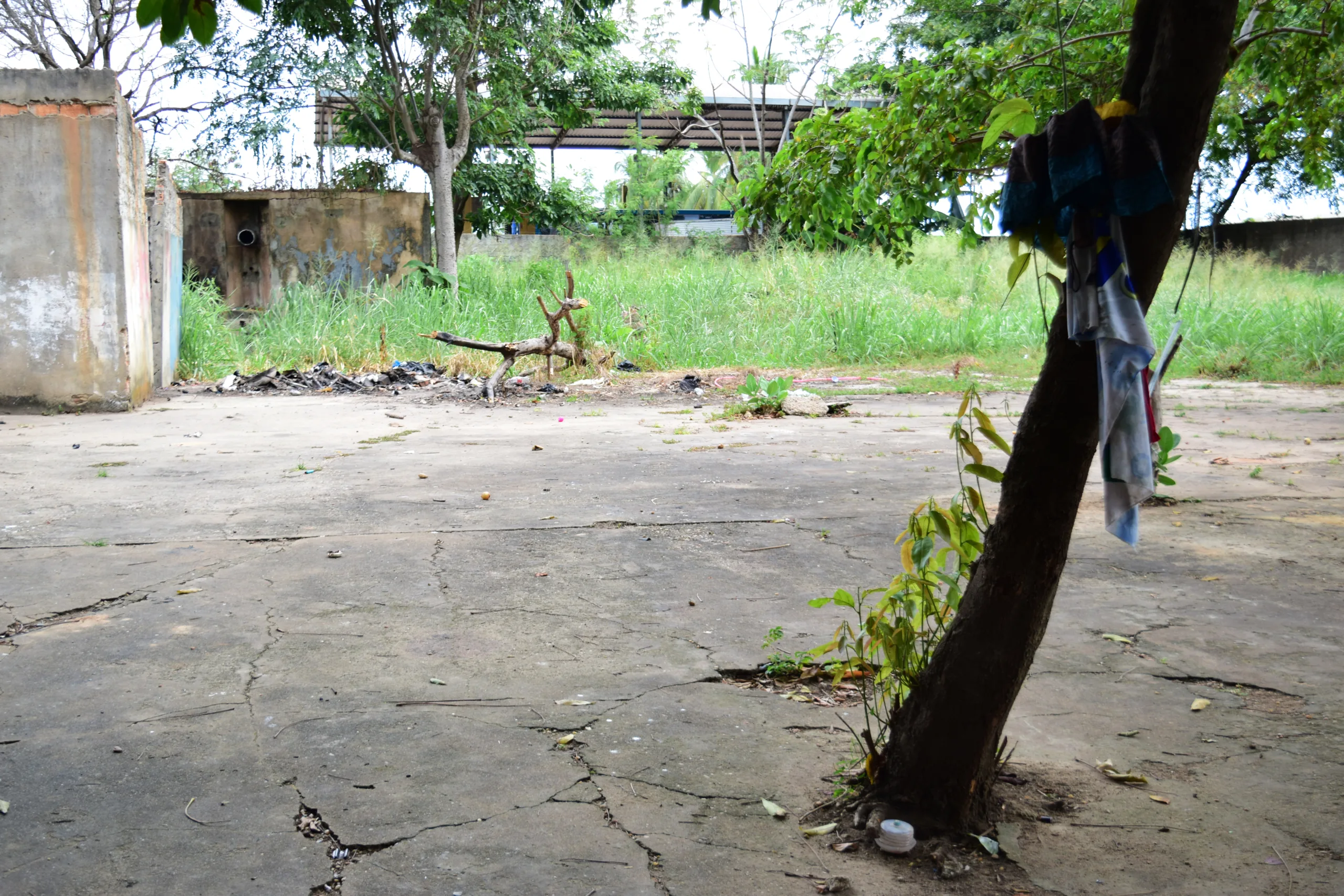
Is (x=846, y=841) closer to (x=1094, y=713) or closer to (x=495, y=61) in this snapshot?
(x=1094, y=713)

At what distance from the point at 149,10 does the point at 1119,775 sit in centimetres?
234

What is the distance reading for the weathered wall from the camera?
1970 cm

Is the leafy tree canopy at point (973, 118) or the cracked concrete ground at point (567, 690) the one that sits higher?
the leafy tree canopy at point (973, 118)

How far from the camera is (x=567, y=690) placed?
8.85 feet

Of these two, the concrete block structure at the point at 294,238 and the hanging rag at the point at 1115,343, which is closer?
the hanging rag at the point at 1115,343

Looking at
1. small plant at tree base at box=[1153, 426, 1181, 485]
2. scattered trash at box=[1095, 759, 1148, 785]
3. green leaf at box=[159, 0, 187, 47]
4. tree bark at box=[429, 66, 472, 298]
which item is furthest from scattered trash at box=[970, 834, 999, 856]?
tree bark at box=[429, 66, 472, 298]

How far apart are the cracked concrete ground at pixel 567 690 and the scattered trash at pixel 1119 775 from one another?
3 centimetres

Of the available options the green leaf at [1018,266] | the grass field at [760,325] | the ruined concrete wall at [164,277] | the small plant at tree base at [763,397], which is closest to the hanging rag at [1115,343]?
the green leaf at [1018,266]

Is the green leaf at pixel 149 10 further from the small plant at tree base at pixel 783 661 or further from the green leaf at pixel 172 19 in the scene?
the small plant at tree base at pixel 783 661

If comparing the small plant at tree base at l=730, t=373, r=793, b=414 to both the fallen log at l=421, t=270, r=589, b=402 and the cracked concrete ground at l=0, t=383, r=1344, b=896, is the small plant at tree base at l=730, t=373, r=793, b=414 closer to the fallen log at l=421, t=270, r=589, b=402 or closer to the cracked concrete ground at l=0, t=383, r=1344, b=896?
the fallen log at l=421, t=270, r=589, b=402

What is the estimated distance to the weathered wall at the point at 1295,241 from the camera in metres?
19.7

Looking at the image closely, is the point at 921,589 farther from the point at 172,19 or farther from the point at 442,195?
the point at 442,195

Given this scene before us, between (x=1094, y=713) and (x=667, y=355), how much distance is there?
10.3 meters

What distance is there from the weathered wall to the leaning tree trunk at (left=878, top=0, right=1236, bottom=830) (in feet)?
69.7
